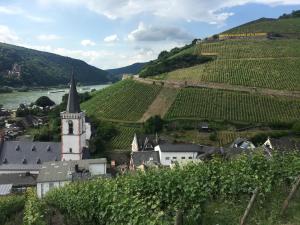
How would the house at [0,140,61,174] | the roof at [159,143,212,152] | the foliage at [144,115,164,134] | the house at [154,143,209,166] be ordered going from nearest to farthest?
1. the house at [0,140,61,174]
2. the house at [154,143,209,166]
3. the roof at [159,143,212,152]
4. the foliage at [144,115,164,134]

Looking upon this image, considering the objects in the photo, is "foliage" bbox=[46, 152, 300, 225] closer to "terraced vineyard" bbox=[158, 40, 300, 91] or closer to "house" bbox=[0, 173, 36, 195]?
"house" bbox=[0, 173, 36, 195]

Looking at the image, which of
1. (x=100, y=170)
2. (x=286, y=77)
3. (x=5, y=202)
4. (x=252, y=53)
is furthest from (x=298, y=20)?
(x=5, y=202)

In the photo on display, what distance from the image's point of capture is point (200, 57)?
343 feet

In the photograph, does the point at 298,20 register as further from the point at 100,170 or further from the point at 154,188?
the point at 154,188

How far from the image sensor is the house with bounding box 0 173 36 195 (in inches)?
1597

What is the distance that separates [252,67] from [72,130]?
2106 inches

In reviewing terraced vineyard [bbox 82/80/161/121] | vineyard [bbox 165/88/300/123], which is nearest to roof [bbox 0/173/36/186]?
terraced vineyard [bbox 82/80/161/121]

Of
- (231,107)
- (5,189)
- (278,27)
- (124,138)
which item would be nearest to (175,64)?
(231,107)

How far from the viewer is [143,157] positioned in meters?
→ 50.5

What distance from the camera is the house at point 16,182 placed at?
133 ft

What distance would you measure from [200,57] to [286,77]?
2673 cm

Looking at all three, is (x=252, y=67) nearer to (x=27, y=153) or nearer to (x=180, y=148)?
(x=180, y=148)

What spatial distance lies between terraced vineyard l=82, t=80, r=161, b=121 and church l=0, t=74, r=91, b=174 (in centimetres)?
2273

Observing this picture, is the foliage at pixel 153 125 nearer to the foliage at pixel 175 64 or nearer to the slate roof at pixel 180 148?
the slate roof at pixel 180 148
